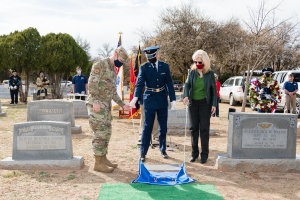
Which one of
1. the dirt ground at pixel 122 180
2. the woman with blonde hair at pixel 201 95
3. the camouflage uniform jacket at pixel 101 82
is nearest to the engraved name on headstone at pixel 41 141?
the dirt ground at pixel 122 180

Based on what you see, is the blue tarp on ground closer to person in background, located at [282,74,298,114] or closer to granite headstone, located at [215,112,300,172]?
granite headstone, located at [215,112,300,172]

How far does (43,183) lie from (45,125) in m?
1.08

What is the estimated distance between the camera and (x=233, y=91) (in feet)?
63.7

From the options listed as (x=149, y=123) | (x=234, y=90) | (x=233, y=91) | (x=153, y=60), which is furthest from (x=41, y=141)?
(x=233, y=91)

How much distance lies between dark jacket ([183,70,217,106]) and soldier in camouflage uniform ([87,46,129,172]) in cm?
123

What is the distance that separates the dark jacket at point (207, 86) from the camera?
595cm

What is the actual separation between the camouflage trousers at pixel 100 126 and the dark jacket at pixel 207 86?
145 cm

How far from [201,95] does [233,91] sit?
45.6 ft

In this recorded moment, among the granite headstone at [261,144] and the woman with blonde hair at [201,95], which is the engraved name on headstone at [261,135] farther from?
the woman with blonde hair at [201,95]

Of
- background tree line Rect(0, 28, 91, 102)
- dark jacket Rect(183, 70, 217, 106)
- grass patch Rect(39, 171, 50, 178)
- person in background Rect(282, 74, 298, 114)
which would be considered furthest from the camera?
background tree line Rect(0, 28, 91, 102)

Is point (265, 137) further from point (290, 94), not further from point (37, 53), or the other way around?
point (37, 53)

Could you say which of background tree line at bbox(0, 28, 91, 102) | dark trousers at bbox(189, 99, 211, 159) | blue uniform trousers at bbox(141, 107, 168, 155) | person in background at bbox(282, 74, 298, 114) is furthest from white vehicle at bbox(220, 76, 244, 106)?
blue uniform trousers at bbox(141, 107, 168, 155)

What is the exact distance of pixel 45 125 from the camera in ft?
19.0

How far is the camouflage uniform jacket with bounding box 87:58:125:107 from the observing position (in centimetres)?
546
